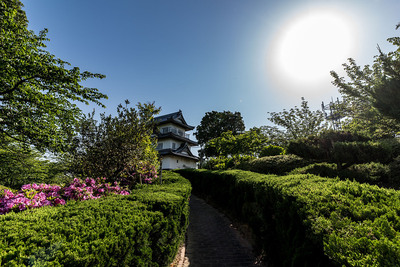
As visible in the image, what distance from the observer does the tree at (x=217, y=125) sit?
136ft

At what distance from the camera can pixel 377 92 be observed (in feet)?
27.4

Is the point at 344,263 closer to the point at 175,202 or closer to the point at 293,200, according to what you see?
the point at 293,200

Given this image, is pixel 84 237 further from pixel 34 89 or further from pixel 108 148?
pixel 34 89

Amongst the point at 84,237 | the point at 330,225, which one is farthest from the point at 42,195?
the point at 330,225

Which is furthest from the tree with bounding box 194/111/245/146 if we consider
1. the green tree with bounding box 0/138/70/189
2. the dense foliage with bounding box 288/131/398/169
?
the dense foliage with bounding box 288/131/398/169

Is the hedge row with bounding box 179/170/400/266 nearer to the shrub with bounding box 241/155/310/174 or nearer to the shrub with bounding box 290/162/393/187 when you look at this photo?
the shrub with bounding box 290/162/393/187

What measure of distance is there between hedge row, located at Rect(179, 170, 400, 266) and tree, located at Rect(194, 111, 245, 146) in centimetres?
3632

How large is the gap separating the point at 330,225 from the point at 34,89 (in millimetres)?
10808

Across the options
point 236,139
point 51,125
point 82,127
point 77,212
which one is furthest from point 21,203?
point 236,139

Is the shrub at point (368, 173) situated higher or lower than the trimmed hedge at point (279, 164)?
lower

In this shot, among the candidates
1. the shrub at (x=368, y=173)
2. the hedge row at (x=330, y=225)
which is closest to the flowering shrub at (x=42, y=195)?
the hedge row at (x=330, y=225)

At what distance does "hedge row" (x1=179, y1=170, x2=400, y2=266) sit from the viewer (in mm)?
1669

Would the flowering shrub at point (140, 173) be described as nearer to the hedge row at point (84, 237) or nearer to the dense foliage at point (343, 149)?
the hedge row at point (84, 237)

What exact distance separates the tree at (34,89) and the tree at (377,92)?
1288cm
